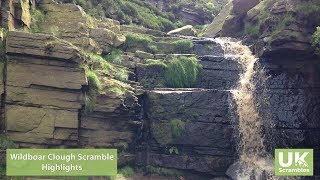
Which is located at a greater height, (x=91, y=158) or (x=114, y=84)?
(x=114, y=84)

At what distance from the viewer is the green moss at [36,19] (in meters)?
24.9

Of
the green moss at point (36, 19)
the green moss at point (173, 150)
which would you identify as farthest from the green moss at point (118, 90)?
the green moss at point (36, 19)

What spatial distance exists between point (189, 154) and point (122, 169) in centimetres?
407

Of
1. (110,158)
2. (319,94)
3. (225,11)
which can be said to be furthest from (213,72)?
(225,11)

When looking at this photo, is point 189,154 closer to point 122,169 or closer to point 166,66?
point 122,169

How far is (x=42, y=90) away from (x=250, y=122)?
1227 cm

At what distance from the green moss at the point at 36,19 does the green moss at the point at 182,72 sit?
8504 millimetres

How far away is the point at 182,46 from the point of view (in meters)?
29.4

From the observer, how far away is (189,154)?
2408cm

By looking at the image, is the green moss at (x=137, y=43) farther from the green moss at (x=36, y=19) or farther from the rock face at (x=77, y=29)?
the green moss at (x=36, y=19)

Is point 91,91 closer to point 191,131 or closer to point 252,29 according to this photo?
point 191,131

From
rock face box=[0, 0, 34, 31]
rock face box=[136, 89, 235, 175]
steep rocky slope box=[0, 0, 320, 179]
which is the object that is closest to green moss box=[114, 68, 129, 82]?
steep rocky slope box=[0, 0, 320, 179]

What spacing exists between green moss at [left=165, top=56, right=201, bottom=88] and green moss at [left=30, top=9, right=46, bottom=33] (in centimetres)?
850

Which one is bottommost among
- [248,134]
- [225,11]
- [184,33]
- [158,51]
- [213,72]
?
[248,134]
